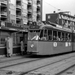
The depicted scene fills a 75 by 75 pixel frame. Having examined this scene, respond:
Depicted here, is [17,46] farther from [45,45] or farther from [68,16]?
[68,16]

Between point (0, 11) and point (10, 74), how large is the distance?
41322 millimetres

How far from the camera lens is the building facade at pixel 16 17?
19.2 metres

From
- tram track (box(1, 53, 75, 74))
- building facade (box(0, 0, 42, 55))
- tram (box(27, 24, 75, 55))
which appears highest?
building facade (box(0, 0, 42, 55))

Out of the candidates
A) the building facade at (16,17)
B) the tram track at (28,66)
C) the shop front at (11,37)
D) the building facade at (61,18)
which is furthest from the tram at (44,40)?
the building facade at (61,18)

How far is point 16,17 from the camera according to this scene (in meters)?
52.4

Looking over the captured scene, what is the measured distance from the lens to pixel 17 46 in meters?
20.5

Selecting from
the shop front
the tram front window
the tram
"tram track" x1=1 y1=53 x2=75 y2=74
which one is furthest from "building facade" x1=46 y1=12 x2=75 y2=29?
"tram track" x1=1 y1=53 x2=75 y2=74

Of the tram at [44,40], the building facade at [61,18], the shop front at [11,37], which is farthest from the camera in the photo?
the building facade at [61,18]

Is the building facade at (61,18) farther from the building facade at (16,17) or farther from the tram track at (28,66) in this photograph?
the tram track at (28,66)

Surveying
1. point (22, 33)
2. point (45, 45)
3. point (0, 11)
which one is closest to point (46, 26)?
point (45, 45)

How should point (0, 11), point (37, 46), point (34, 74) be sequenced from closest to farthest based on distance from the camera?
point (34, 74), point (37, 46), point (0, 11)

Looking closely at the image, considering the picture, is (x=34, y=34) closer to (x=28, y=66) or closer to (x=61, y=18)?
(x=28, y=66)

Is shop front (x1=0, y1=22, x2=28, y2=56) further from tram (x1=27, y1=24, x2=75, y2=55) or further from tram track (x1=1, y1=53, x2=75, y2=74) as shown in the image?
tram track (x1=1, y1=53, x2=75, y2=74)

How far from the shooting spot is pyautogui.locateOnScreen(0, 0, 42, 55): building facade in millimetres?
19156
